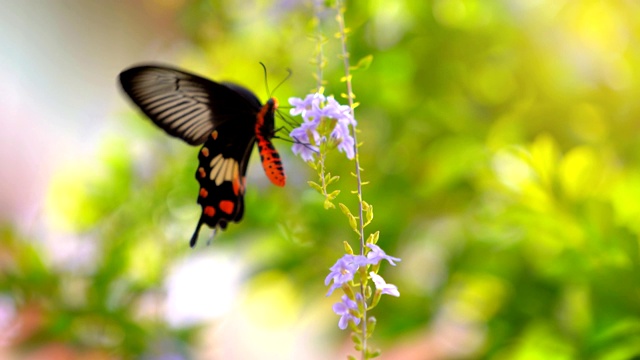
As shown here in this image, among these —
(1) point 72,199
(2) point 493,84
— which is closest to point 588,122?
(2) point 493,84

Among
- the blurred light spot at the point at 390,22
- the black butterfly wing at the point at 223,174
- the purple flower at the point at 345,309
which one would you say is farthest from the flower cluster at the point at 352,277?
the blurred light spot at the point at 390,22

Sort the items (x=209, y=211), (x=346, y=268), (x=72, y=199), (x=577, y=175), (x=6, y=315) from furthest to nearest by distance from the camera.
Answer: (x=72, y=199) < (x=6, y=315) < (x=577, y=175) < (x=209, y=211) < (x=346, y=268)

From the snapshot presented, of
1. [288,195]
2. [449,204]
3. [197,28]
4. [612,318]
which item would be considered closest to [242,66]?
[197,28]

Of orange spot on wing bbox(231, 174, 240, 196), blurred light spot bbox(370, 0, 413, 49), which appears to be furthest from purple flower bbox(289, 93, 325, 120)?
blurred light spot bbox(370, 0, 413, 49)

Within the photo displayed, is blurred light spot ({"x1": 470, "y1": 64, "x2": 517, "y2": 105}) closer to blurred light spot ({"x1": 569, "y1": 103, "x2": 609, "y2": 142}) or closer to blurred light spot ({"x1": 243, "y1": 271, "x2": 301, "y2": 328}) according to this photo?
blurred light spot ({"x1": 569, "y1": 103, "x2": 609, "y2": 142})

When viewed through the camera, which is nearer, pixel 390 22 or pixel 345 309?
pixel 345 309

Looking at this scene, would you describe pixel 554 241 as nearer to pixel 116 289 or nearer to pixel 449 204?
pixel 449 204

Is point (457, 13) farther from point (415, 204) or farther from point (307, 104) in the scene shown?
point (307, 104)
